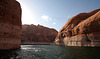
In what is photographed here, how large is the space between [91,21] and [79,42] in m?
11.6

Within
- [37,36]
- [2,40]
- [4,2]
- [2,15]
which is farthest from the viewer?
[37,36]

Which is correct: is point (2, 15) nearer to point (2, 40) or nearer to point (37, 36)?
point (2, 40)

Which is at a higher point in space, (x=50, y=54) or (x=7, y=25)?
(x=7, y=25)

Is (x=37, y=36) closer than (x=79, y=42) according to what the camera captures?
No

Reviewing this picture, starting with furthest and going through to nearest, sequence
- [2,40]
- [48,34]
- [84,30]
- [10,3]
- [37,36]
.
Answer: [48,34]
[37,36]
[84,30]
[10,3]
[2,40]

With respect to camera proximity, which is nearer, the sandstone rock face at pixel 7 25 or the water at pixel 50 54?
the water at pixel 50 54

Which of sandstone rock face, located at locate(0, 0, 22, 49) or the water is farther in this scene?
sandstone rock face, located at locate(0, 0, 22, 49)

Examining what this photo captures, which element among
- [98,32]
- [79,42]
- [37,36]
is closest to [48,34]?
[37,36]

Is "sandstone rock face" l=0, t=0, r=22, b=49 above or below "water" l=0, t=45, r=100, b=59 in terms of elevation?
above

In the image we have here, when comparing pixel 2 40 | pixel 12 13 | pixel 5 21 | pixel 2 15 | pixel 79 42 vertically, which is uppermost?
pixel 12 13

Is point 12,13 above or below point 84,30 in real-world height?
above

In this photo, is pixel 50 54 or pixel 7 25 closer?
pixel 50 54

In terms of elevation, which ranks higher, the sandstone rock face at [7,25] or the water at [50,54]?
the sandstone rock face at [7,25]

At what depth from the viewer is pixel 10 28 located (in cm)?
1708
